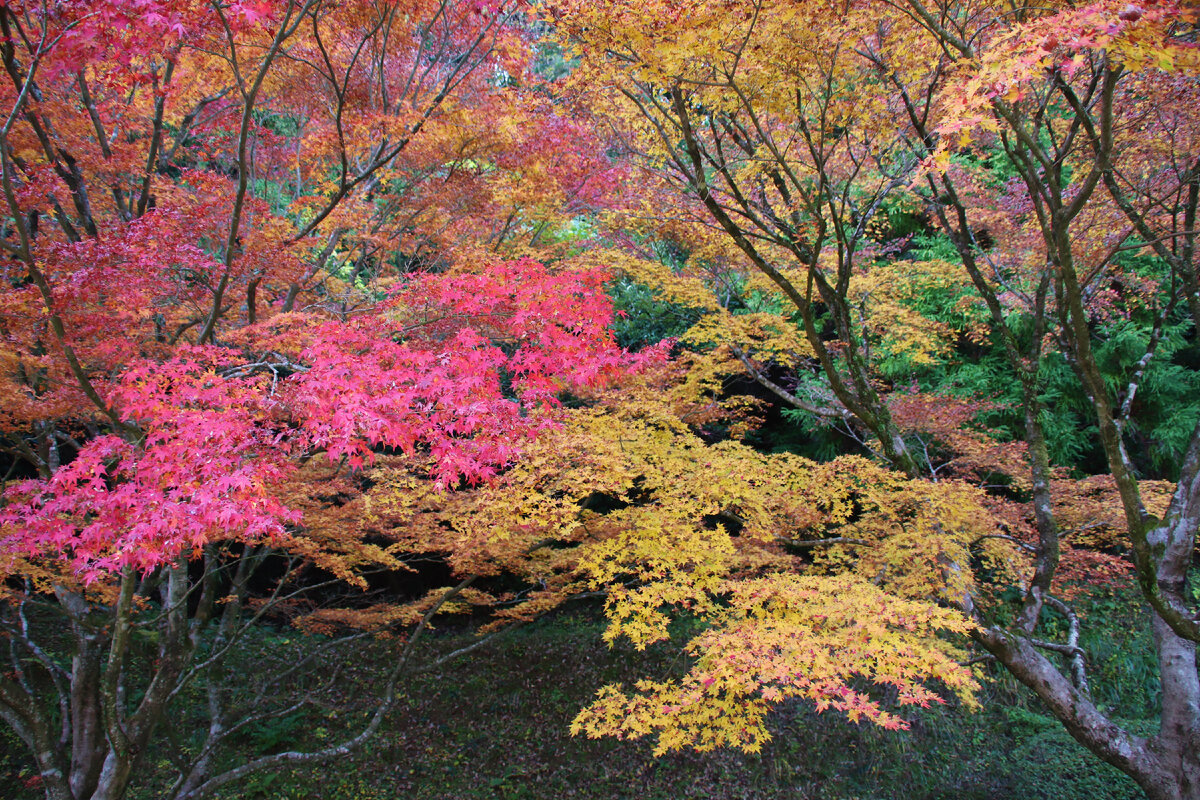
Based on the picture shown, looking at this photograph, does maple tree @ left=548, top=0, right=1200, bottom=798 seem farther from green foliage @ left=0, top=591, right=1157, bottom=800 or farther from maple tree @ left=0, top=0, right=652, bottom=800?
green foliage @ left=0, top=591, right=1157, bottom=800

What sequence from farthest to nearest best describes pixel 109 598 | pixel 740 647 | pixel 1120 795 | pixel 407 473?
pixel 1120 795, pixel 407 473, pixel 109 598, pixel 740 647

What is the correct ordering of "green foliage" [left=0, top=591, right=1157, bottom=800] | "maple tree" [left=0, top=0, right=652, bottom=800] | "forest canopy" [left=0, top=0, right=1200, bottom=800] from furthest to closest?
"green foliage" [left=0, top=591, right=1157, bottom=800], "forest canopy" [left=0, top=0, right=1200, bottom=800], "maple tree" [left=0, top=0, right=652, bottom=800]

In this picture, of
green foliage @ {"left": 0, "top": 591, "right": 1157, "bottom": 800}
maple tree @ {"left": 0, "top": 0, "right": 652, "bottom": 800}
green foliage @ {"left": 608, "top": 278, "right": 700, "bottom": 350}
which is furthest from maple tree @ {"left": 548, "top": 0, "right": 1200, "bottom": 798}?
green foliage @ {"left": 608, "top": 278, "right": 700, "bottom": 350}

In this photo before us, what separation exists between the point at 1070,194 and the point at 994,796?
6.13 metres

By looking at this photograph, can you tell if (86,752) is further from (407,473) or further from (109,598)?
(407,473)

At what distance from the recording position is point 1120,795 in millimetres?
5945

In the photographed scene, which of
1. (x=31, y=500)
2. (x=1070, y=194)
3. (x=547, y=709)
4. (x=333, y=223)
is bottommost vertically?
(x=547, y=709)

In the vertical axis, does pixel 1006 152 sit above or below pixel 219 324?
above

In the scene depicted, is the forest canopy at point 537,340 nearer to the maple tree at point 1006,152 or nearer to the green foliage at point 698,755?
the maple tree at point 1006,152

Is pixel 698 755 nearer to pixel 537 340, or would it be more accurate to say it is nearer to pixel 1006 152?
pixel 537 340

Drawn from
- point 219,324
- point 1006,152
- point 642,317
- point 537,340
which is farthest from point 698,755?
point 219,324

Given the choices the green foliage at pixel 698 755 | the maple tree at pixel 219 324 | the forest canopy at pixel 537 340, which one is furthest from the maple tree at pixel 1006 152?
the green foliage at pixel 698 755

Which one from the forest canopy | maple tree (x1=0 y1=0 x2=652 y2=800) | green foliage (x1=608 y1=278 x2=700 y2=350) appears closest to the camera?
maple tree (x1=0 y1=0 x2=652 y2=800)

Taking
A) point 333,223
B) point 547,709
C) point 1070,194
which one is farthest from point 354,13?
point 547,709
